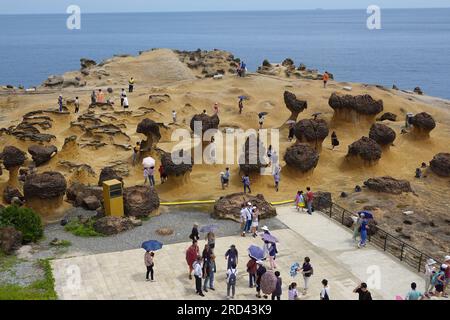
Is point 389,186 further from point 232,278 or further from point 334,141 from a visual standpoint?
point 232,278

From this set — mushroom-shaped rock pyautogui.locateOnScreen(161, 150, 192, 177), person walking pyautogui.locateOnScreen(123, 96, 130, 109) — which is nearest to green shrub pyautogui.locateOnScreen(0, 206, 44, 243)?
mushroom-shaped rock pyautogui.locateOnScreen(161, 150, 192, 177)

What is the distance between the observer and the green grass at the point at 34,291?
17.7 metres

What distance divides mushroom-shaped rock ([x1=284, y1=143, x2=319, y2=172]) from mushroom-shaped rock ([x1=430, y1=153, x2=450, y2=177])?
806 cm

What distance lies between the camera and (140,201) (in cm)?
2597

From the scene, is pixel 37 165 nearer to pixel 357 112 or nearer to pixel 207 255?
pixel 207 255

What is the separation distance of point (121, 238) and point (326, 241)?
8.73 meters

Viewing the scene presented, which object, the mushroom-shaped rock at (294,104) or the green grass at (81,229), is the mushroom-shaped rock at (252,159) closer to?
the green grass at (81,229)

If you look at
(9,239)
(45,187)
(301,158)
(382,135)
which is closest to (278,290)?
(9,239)

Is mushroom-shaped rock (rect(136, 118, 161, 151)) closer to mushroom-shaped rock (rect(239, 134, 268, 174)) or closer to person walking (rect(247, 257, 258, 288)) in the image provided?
mushroom-shaped rock (rect(239, 134, 268, 174))

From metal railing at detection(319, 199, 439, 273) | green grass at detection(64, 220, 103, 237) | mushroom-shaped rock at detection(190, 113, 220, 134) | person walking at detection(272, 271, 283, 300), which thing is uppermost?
mushroom-shaped rock at detection(190, 113, 220, 134)

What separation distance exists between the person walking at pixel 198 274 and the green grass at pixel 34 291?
464cm

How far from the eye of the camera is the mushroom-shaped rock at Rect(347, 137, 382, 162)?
121ft

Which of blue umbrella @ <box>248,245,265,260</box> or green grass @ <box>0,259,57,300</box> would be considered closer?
green grass @ <box>0,259,57,300</box>

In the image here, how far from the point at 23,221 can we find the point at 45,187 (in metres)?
4.04
